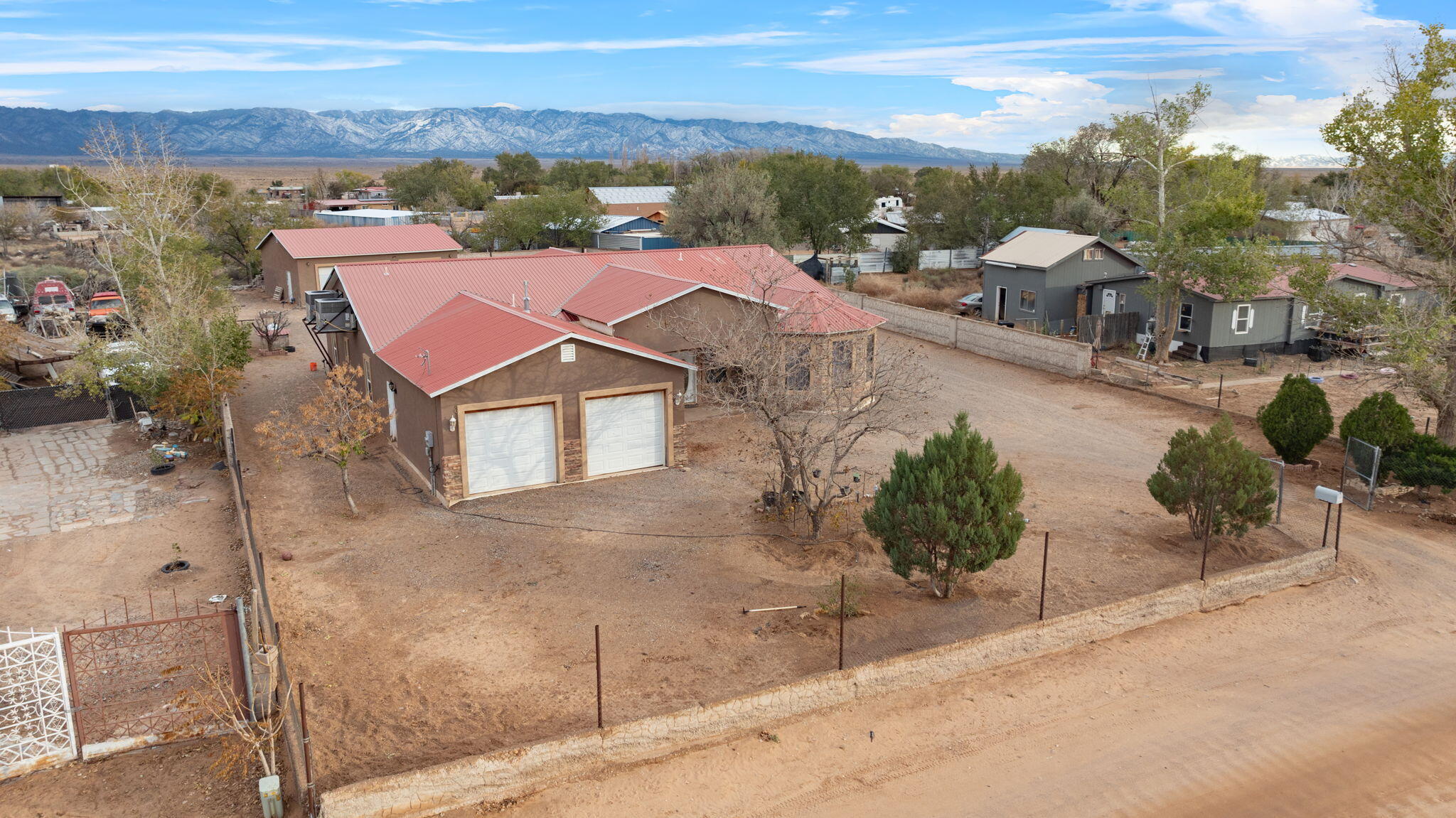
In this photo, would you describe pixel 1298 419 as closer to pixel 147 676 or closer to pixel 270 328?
pixel 147 676

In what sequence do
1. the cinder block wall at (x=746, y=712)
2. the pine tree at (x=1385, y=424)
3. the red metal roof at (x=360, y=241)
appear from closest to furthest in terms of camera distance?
the cinder block wall at (x=746, y=712), the pine tree at (x=1385, y=424), the red metal roof at (x=360, y=241)

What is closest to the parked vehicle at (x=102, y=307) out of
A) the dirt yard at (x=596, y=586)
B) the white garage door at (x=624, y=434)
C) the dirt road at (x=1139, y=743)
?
the dirt yard at (x=596, y=586)

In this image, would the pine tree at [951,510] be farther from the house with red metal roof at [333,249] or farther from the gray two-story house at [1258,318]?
the house with red metal roof at [333,249]

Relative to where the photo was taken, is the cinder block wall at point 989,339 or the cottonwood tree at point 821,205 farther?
the cottonwood tree at point 821,205

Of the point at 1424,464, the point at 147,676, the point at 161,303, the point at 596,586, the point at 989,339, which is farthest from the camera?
the point at 989,339

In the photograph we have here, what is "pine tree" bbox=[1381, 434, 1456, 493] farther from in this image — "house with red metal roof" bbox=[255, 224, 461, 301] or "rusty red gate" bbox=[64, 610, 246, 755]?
"house with red metal roof" bbox=[255, 224, 461, 301]

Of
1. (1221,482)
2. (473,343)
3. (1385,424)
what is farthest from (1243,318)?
(473,343)

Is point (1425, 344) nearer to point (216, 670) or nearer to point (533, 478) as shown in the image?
point (533, 478)
